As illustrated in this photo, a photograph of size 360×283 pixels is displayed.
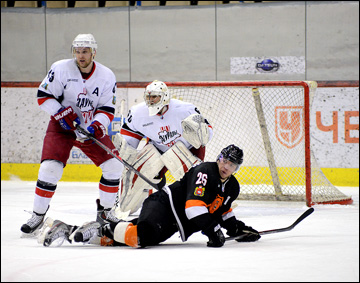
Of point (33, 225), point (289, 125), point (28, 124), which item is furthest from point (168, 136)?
point (28, 124)

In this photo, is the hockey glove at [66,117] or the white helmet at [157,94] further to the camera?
the white helmet at [157,94]

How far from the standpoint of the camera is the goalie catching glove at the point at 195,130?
4.81 m

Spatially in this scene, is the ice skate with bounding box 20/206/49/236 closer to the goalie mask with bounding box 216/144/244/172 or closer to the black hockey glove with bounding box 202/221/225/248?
the black hockey glove with bounding box 202/221/225/248

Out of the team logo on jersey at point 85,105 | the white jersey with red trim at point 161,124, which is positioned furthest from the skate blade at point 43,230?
the white jersey with red trim at point 161,124

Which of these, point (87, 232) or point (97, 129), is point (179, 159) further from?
point (87, 232)

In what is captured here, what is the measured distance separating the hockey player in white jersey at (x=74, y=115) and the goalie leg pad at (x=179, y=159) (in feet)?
2.07

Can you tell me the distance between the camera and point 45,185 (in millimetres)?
4125

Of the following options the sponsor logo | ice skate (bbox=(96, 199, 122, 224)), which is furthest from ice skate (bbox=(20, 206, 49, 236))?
the sponsor logo

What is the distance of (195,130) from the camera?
481 centimetres

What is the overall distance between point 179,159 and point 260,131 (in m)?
1.89

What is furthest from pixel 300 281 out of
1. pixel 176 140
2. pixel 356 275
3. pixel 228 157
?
pixel 176 140

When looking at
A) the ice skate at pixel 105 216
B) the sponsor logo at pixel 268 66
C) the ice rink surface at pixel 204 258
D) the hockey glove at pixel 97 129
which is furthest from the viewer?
the sponsor logo at pixel 268 66

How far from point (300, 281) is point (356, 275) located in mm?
274

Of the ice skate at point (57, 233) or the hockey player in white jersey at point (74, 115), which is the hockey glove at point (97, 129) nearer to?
the hockey player in white jersey at point (74, 115)
